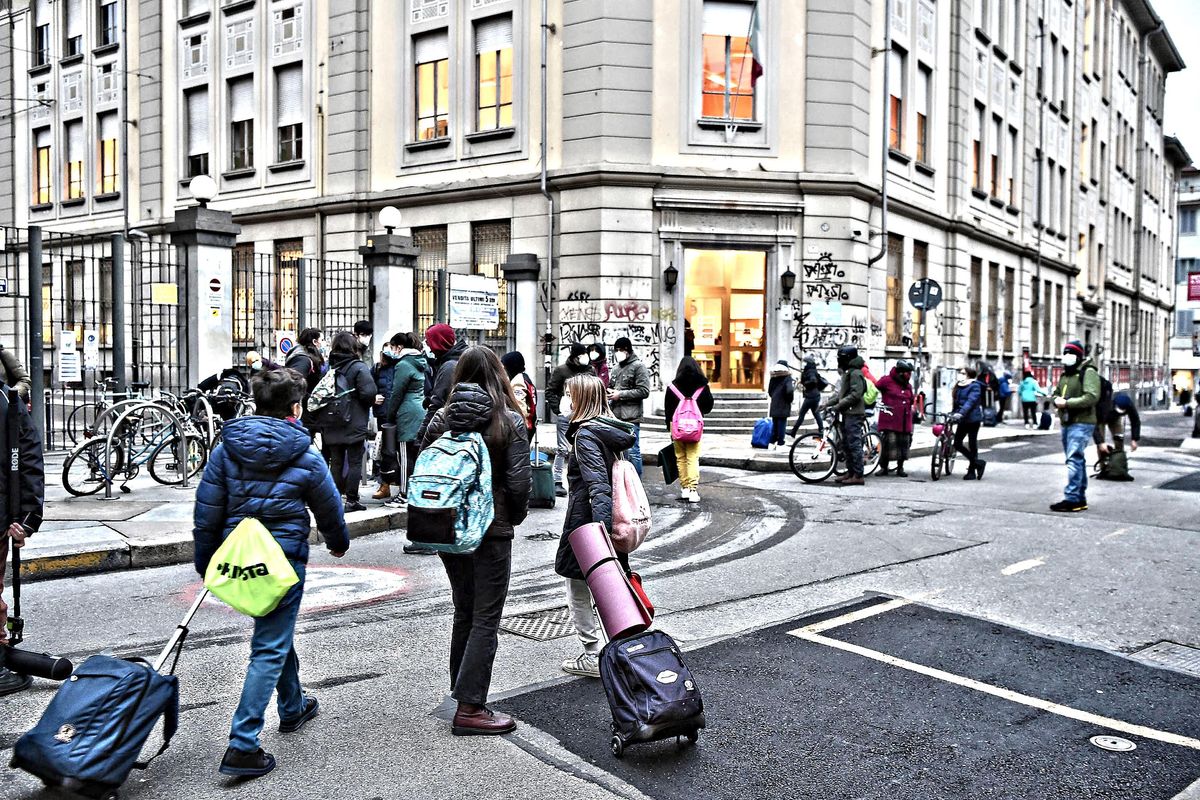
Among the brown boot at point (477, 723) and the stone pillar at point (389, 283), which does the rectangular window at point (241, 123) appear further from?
the brown boot at point (477, 723)

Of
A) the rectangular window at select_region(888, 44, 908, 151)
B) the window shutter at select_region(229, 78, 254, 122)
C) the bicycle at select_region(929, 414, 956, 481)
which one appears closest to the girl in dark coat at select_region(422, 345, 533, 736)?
the bicycle at select_region(929, 414, 956, 481)

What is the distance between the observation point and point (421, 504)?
4.37 meters

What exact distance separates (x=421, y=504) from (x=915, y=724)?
248 cm

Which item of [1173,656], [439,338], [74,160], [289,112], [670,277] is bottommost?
[1173,656]

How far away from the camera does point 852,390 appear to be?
1364 centimetres

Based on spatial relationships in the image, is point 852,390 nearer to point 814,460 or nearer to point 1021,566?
point 814,460

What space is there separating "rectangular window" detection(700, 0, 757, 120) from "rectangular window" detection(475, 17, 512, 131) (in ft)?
13.6

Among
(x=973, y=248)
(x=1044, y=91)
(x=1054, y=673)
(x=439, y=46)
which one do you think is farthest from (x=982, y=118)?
(x=1054, y=673)

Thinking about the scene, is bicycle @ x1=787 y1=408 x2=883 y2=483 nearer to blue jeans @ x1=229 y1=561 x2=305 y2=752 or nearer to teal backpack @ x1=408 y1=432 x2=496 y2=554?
teal backpack @ x1=408 y1=432 x2=496 y2=554

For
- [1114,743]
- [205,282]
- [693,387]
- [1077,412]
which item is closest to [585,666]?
[1114,743]

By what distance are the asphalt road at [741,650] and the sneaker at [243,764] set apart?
5 cm

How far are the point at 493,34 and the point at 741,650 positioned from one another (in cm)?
1876

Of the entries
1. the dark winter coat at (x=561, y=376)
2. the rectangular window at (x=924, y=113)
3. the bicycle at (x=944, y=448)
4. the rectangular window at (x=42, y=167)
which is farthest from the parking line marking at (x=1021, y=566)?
the rectangular window at (x=42, y=167)

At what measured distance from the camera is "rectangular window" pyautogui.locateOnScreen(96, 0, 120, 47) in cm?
2811
